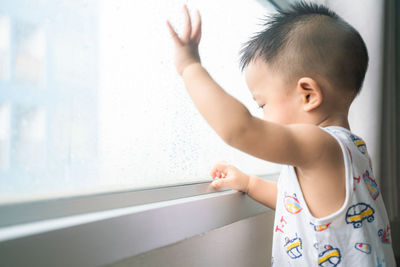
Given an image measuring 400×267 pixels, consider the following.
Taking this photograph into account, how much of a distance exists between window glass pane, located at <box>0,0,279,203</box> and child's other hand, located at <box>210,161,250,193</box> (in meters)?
0.03

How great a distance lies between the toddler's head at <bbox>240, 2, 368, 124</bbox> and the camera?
63 centimetres

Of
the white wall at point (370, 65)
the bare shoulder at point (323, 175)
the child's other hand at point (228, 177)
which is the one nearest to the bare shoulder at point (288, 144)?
the bare shoulder at point (323, 175)

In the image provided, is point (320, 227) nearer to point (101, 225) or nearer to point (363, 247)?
point (363, 247)

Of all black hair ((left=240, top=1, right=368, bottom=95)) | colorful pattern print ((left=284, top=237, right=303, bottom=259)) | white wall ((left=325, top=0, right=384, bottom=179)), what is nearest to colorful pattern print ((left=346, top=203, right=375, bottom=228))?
colorful pattern print ((left=284, top=237, right=303, bottom=259))

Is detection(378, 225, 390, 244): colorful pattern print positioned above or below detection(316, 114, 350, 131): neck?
below

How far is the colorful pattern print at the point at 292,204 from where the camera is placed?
2.11ft

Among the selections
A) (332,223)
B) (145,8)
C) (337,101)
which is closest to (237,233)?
(332,223)

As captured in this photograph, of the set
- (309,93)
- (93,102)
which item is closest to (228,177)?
(309,93)

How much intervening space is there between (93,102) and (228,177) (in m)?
0.37

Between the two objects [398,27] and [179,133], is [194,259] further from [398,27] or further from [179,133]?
[398,27]

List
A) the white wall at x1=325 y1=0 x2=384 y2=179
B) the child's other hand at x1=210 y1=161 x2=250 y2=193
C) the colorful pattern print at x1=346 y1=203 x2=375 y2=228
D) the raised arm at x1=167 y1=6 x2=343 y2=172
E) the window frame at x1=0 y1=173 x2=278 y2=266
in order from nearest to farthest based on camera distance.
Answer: the window frame at x1=0 y1=173 x2=278 y2=266, the raised arm at x1=167 y1=6 x2=343 y2=172, the colorful pattern print at x1=346 y1=203 x2=375 y2=228, the child's other hand at x1=210 y1=161 x2=250 y2=193, the white wall at x1=325 y1=0 x2=384 y2=179

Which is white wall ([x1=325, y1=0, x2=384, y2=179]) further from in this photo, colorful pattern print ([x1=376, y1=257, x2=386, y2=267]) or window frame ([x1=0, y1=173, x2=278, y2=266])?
window frame ([x1=0, y1=173, x2=278, y2=266])

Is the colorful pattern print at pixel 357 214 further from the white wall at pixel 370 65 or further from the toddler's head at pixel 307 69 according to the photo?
the white wall at pixel 370 65

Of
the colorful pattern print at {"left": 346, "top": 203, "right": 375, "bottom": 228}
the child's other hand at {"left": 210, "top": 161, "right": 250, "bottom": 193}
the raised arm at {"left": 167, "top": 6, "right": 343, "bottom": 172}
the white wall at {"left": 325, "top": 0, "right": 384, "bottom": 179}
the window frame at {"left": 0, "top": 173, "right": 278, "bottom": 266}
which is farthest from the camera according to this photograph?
the white wall at {"left": 325, "top": 0, "right": 384, "bottom": 179}
